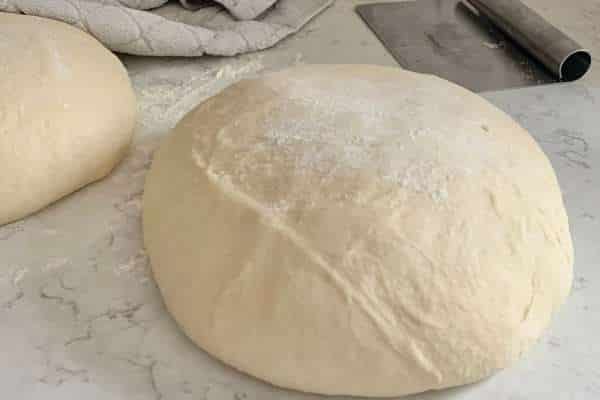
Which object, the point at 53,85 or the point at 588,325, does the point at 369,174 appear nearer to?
the point at 588,325

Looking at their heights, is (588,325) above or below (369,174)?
below

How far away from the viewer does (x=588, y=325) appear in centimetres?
90

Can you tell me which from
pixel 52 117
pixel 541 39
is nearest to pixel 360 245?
pixel 52 117

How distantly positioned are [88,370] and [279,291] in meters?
0.24

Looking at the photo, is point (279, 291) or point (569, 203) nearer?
point (279, 291)

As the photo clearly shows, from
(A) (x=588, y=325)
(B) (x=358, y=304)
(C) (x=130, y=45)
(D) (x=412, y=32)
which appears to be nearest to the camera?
(B) (x=358, y=304)

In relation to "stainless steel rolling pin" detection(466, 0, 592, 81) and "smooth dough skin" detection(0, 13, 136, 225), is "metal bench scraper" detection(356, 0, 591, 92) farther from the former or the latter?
"smooth dough skin" detection(0, 13, 136, 225)

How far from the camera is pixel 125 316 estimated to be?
2.96 feet

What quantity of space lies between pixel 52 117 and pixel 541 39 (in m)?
0.87

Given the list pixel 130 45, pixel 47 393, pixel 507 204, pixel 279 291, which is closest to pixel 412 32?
pixel 130 45

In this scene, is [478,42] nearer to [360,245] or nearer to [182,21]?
[182,21]

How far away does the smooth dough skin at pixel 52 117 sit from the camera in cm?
99

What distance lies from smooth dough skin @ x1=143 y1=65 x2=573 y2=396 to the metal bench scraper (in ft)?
1.49

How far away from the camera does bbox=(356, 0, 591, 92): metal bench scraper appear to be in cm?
136
